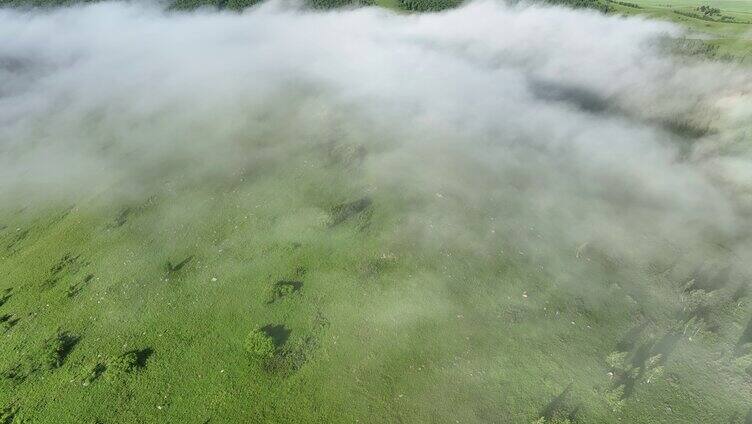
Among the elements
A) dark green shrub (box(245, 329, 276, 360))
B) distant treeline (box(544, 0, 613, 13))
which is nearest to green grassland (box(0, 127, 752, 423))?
dark green shrub (box(245, 329, 276, 360))

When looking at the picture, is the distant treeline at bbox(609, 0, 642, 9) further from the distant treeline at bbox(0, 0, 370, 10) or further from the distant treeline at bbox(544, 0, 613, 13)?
the distant treeline at bbox(0, 0, 370, 10)

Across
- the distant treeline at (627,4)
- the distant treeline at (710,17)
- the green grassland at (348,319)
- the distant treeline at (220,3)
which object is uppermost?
the distant treeline at (627,4)

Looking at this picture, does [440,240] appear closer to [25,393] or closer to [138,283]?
[138,283]

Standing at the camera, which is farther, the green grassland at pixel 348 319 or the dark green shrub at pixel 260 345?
the dark green shrub at pixel 260 345

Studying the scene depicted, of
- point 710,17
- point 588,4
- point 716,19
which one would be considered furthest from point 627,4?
point 716,19

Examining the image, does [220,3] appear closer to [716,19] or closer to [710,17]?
[710,17]

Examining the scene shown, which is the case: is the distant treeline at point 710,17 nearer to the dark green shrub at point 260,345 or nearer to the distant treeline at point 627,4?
the distant treeline at point 627,4

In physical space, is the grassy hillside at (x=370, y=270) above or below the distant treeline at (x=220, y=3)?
below

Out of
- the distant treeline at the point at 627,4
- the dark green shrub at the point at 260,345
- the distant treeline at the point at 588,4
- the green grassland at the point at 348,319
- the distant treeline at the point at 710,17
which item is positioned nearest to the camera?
the green grassland at the point at 348,319

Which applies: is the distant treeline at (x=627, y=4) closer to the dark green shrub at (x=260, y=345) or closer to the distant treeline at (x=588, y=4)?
the distant treeline at (x=588, y=4)

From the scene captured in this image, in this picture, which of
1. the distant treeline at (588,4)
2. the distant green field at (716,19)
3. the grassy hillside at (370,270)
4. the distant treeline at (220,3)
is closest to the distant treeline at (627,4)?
the distant green field at (716,19)

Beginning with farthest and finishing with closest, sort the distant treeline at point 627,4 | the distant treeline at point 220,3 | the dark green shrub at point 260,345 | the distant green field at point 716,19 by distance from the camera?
the distant treeline at point 220,3
the distant treeline at point 627,4
the distant green field at point 716,19
the dark green shrub at point 260,345
